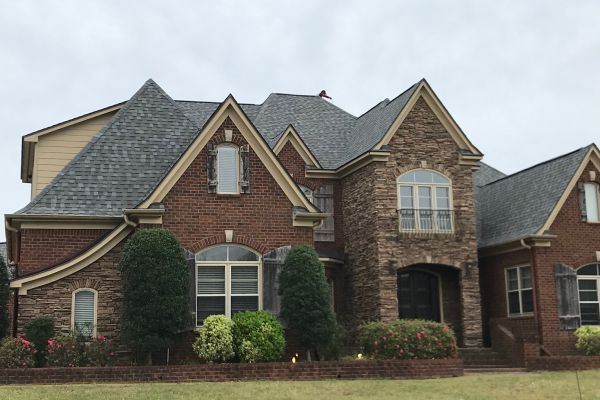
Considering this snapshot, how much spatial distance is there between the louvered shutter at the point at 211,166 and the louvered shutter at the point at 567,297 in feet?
40.5

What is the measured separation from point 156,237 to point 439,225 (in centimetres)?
1103

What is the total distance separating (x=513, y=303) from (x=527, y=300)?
3.06 ft

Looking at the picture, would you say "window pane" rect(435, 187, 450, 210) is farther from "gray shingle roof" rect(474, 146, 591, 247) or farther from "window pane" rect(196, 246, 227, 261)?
"window pane" rect(196, 246, 227, 261)

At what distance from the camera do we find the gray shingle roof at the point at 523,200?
89.4 feet

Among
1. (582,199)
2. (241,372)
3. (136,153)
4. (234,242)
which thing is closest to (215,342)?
(241,372)

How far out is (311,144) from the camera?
98.7ft

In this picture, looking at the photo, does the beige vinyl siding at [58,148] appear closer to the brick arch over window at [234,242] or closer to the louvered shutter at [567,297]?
the brick arch over window at [234,242]

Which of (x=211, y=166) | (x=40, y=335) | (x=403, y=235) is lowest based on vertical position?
(x=40, y=335)

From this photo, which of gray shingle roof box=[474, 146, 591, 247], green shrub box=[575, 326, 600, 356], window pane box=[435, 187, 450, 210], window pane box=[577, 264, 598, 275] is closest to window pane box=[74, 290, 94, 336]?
window pane box=[435, 187, 450, 210]

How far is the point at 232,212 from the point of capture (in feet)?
69.7

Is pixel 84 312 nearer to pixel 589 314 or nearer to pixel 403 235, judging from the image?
pixel 403 235

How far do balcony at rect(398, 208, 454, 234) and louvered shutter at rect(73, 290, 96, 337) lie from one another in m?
10.7

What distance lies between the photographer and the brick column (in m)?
26.7

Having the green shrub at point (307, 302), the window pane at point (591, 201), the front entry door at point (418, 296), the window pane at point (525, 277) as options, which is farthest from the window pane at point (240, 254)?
the window pane at point (591, 201)
